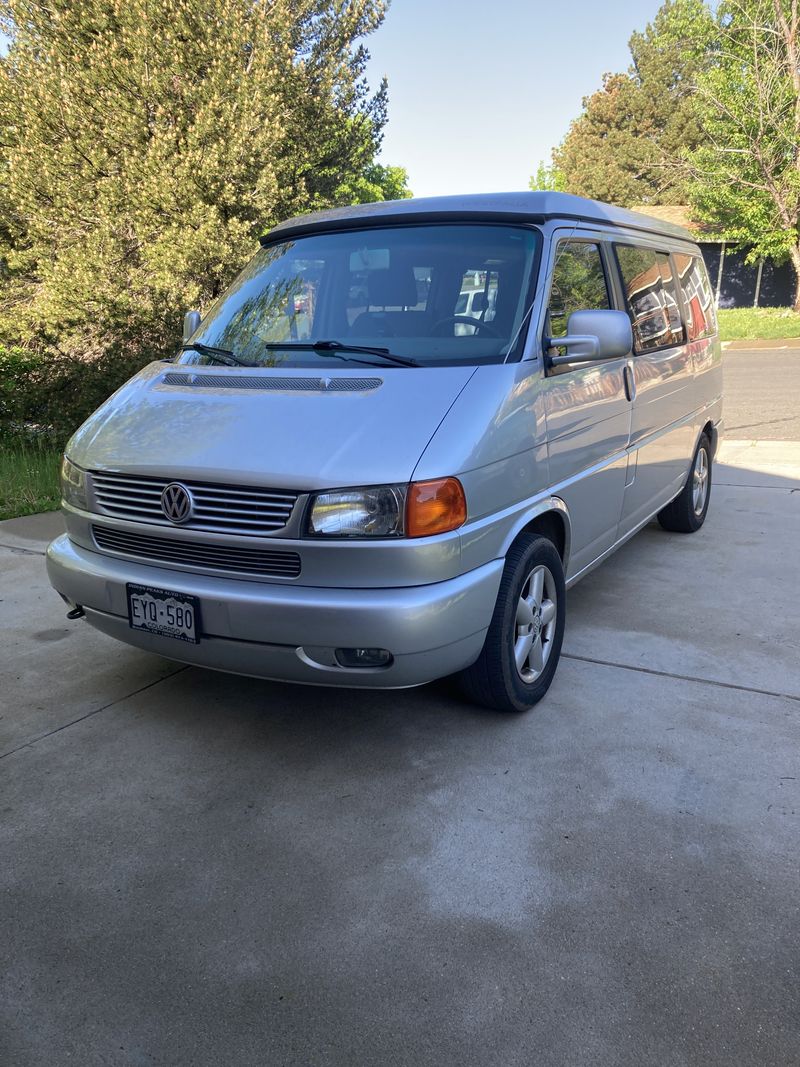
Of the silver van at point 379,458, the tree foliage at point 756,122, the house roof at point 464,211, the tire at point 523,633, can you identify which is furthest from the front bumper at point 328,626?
the tree foliage at point 756,122

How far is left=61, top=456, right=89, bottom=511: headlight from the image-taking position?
336 cm

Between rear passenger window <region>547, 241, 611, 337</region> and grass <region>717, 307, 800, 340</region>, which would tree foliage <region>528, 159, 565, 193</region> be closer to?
grass <region>717, 307, 800, 340</region>

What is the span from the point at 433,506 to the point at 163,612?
108 cm

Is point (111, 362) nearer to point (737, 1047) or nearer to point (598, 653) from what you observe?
point (598, 653)

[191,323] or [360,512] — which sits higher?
[191,323]

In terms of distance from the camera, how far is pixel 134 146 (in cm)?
1434

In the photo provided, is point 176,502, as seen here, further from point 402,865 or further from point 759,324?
point 759,324

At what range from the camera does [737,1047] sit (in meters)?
1.96

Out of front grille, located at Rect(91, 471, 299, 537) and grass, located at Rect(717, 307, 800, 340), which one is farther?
grass, located at Rect(717, 307, 800, 340)

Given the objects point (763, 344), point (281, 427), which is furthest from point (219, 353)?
point (763, 344)

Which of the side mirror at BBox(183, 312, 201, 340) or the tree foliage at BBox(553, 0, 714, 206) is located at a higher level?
the tree foliage at BBox(553, 0, 714, 206)

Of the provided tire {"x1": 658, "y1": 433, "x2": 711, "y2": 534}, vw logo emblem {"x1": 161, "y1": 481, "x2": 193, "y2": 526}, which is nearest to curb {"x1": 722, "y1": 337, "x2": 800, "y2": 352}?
tire {"x1": 658, "y1": 433, "x2": 711, "y2": 534}

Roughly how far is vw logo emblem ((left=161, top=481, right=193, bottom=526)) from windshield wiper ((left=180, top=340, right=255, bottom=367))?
86cm

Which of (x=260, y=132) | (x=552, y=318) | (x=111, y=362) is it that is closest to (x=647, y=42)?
(x=260, y=132)
